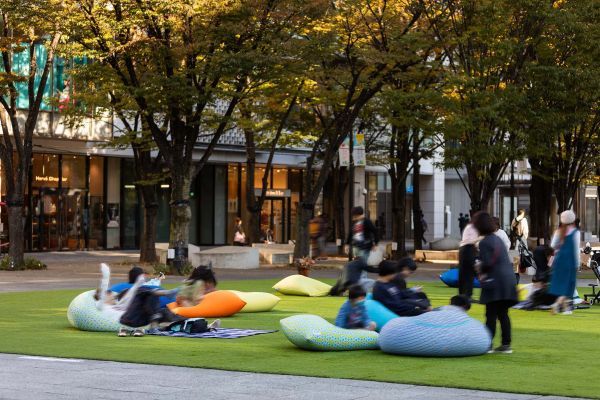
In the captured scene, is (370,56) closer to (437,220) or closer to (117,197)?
(117,197)

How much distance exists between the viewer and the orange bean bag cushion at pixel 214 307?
19500 mm

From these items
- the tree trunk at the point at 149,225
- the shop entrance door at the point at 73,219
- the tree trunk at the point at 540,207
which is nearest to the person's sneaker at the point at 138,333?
the tree trunk at the point at 149,225

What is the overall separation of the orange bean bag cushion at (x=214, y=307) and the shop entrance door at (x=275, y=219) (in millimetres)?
41845

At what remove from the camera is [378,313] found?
1588cm

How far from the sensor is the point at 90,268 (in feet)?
125

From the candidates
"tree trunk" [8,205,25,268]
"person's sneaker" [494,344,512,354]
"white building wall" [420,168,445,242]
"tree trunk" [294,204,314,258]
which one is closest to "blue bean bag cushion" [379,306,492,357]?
"person's sneaker" [494,344,512,354]

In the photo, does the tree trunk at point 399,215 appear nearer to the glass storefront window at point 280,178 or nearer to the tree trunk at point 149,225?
the tree trunk at point 149,225

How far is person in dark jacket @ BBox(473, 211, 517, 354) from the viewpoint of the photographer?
14055mm

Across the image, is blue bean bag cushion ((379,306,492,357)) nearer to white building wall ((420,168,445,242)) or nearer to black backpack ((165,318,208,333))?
black backpack ((165,318,208,333))

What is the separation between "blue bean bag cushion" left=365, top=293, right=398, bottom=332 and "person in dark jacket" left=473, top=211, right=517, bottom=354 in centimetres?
188

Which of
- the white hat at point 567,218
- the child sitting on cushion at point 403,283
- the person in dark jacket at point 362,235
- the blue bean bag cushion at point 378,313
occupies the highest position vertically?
the white hat at point 567,218

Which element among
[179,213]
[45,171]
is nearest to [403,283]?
[179,213]

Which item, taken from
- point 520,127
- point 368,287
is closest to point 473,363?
point 368,287

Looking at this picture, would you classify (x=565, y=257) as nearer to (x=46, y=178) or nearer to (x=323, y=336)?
(x=323, y=336)
